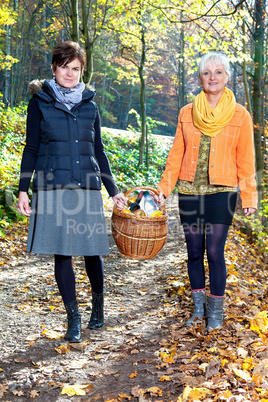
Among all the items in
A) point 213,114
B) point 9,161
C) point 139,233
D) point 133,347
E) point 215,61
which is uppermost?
point 215,61

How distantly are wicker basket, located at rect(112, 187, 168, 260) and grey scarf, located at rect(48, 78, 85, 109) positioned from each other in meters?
1.03

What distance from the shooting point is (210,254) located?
134 inches

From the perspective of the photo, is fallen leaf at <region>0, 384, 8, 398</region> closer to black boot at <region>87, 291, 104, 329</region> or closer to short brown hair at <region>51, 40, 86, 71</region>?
black boot at <region>87, 291, 104, 329</region>

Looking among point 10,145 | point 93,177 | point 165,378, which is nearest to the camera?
point 165,378

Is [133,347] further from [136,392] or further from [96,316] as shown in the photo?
[136,392]

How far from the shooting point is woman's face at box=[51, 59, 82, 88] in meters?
3.20

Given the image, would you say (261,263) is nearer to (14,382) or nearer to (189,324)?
(189,324)

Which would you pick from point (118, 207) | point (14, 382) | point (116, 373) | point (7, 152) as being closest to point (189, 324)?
point (116, 373)

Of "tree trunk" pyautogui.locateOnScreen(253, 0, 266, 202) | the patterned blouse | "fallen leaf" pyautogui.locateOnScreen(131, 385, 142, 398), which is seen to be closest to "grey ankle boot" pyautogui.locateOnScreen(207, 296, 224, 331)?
the patterned blouse

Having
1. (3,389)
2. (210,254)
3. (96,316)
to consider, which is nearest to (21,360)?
(3,389)

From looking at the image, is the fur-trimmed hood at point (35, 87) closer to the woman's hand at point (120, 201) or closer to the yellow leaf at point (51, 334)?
the woman's hand at point (120, 201)

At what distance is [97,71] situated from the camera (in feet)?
96.5

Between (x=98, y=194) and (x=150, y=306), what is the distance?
1.71m

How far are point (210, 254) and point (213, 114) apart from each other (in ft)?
3.76
